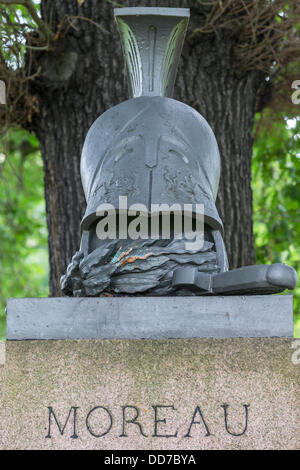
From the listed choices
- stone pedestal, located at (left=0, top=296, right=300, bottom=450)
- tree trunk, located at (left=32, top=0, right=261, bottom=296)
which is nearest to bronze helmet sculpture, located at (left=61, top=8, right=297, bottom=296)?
stone pedestal, located at (left=0, top=296, right=300, bottom=450)

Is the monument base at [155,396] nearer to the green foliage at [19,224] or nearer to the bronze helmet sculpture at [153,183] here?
the bronze helmet sculpture at [153,183]

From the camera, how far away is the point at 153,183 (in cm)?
336

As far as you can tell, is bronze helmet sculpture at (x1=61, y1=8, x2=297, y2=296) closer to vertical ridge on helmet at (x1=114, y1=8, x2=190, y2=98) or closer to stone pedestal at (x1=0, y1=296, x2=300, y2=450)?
vertical ridge on helmet at (x1=114, y1=8, x2=190, y2=98)

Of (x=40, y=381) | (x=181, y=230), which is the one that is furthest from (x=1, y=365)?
(x=181, y=230)

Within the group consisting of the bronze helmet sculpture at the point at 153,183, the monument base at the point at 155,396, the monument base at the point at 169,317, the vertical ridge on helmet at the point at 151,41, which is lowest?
the monument base at the point at 155,396

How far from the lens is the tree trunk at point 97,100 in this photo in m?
5.50

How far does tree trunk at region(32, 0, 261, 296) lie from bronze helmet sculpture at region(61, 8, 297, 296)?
159 centimetres

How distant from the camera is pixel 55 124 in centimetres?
567

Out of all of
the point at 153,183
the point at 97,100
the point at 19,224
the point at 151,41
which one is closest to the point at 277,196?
the point at 97,100

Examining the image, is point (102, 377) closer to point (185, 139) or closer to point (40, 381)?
point (40, 381)

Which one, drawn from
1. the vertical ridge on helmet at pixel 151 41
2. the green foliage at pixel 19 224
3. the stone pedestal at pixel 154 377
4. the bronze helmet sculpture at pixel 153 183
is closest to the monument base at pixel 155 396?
the stone pedestal at pixel 154 377

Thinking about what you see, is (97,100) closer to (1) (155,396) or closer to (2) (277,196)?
(2) (277,196)

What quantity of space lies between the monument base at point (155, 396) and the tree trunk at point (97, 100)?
8.35 ft

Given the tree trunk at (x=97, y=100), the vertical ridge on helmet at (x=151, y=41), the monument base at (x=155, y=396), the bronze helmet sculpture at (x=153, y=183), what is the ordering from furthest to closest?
the tree trunk at (x=97, y=100) → the vertical ridge on helmet at (x=151, y=41) → the bronze helmet sculpture at (x=153, y=183) → the monument base at (x=155, y=396)
